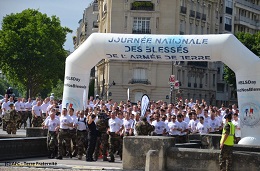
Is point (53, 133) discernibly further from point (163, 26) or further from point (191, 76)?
point (191, 76)

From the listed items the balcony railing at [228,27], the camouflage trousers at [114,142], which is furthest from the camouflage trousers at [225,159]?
the balcony railing at [228,27]

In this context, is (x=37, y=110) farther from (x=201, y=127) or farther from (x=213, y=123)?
(x=201, y=127)

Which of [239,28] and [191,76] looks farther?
[239,28]

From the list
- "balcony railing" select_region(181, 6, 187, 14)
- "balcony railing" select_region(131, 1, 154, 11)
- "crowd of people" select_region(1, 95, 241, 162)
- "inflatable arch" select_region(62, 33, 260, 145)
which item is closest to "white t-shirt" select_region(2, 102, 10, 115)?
"inflatable arch" select_region(62, 33, 260, 145)

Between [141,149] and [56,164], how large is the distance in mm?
3140

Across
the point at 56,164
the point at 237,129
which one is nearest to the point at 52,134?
the point at 56,164

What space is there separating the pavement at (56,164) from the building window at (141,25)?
52.7 m

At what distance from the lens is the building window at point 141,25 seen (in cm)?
7569

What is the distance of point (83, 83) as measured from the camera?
26.6 metres

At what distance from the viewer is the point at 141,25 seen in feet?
250

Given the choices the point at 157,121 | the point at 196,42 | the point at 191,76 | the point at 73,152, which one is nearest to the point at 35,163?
the point at 73,152

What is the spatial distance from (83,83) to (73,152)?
11.3 ft

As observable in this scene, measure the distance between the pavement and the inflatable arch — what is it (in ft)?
13.2

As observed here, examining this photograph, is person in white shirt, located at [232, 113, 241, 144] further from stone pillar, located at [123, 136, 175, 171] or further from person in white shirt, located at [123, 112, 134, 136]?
stone pillar, located at [123, 136, 175, 171]
